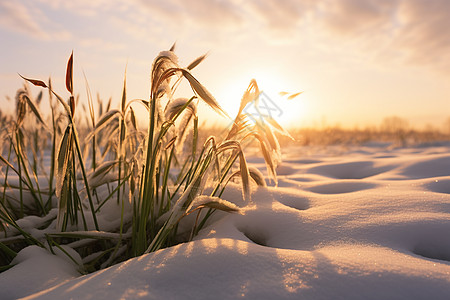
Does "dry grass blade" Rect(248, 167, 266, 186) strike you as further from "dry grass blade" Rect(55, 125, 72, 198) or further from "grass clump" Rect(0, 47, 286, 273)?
"dry grass blade" Rect(55, 125, 72, 198)

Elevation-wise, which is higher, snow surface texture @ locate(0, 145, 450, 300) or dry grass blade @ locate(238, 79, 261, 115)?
dry grass blade @ locate(238, 79, 261, 115)

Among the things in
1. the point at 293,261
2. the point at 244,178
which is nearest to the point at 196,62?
the point at 244,178

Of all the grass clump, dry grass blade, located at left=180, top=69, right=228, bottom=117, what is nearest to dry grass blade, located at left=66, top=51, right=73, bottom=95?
the grass clump

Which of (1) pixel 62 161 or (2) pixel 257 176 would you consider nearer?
(1) pixel 62 161

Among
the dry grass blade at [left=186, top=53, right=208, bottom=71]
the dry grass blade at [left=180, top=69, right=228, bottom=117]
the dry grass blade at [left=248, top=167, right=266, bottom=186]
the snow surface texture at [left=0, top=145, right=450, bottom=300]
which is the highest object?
the dry grass blade at [left=186, top=53, right=208, bottom=71]

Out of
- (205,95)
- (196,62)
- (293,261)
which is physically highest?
(196,62)

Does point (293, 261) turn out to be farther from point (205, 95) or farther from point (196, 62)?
point (196, 62)

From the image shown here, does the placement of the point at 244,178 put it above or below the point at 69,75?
below

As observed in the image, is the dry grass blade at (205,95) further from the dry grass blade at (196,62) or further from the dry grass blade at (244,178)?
the dry grass blade at (196,62)

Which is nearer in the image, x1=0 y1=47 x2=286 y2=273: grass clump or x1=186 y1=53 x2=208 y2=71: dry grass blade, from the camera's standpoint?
x1=0 y1=47 x2=286 y2=273: grass clump
